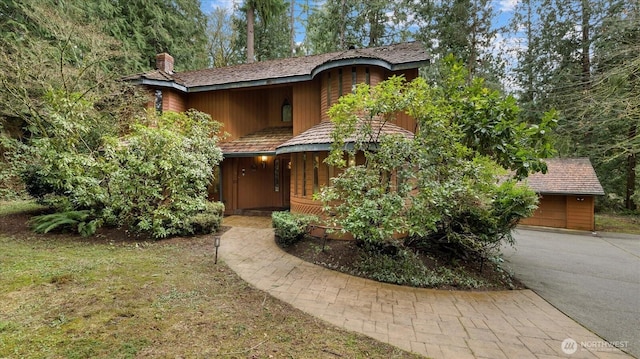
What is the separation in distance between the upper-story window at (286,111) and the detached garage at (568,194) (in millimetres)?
10664

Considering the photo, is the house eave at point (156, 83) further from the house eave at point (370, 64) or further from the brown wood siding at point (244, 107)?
the house eave at point (370, 64)

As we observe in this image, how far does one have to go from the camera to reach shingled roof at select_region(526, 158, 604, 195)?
36.3 feet

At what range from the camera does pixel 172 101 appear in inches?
426

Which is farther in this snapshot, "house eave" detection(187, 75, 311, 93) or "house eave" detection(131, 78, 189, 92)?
"house eave" detection(131, 78, 189, 92)

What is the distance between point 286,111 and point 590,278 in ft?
35.6

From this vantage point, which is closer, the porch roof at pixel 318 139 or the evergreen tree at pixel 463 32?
the porch roof at pixel 318 139

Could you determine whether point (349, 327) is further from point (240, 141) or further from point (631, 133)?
point (631, 133)

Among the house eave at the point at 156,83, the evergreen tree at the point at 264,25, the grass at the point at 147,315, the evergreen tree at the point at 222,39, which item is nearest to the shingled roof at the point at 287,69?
the house eave at the point at 156,83

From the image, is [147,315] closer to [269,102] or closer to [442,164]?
[442,164]

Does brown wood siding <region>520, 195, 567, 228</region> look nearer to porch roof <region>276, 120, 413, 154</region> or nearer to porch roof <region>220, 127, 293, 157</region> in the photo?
porch roof <region>276, 120, 413, 154</region>

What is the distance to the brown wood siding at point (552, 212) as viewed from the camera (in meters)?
11.6

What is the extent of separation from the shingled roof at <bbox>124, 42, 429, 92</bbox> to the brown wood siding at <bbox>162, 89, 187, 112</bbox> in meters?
0.42

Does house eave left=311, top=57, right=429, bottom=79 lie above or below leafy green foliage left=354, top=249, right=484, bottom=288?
above

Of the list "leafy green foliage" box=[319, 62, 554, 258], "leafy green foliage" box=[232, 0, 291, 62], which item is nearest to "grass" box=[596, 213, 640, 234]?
"leafy green foliage" box=[319, 62, 554, 258]
